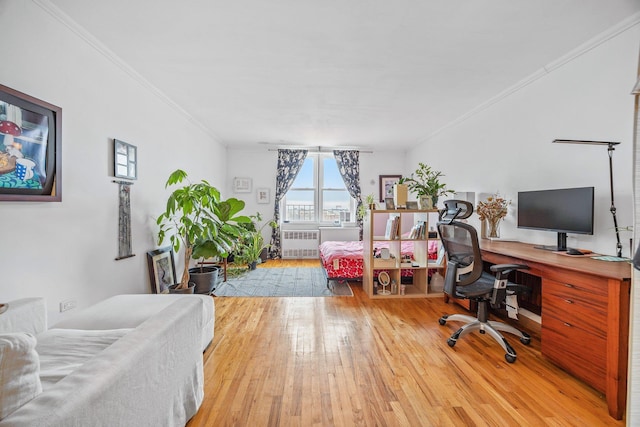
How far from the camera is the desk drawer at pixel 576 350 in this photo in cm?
176

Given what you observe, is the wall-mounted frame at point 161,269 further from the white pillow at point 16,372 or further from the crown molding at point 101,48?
the white pillow at point 16,372

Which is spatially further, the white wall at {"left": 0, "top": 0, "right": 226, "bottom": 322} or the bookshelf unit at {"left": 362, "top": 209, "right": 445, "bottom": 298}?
the bookshelf unit at {"left": 362, "top": 209, "right": 445, "bottom": 298}

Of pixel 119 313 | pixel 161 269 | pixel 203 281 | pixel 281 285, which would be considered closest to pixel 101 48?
pixel 119 313

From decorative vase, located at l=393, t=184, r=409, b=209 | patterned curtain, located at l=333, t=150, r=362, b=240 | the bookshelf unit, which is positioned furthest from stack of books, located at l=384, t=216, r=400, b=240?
→ patterned curtain, located at l=333, t=150, r=362, b=240

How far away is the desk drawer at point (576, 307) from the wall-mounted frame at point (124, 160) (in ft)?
12.0

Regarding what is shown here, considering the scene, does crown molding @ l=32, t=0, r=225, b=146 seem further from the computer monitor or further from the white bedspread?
the computer monitor

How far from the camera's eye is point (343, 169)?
260 inches

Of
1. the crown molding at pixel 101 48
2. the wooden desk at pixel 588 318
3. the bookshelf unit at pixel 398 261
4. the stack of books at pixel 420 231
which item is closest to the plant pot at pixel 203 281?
the bookshelf unit at pixel 398 261

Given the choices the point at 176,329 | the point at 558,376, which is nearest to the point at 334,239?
the point at 558,376

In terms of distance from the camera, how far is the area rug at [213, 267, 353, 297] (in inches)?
154

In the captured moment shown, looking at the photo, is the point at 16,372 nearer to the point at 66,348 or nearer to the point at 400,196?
the point at 66,348

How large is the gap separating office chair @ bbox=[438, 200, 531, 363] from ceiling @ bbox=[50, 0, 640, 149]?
1341 mm

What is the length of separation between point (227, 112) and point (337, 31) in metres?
2.43

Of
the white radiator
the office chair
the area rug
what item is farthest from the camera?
the white radiator
